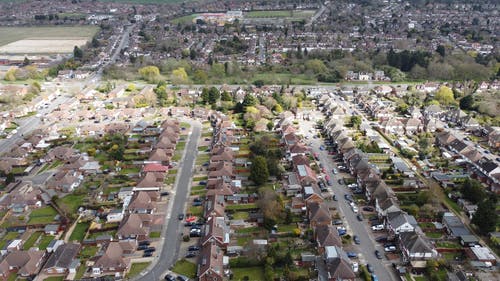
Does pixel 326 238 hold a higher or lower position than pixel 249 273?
higher

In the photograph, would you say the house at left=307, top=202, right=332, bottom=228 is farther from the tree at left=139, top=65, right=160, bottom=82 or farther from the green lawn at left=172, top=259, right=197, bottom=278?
the tree at left=139, top=65, right=160, bottom=82

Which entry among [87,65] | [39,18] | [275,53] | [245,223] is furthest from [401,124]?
[39,18]

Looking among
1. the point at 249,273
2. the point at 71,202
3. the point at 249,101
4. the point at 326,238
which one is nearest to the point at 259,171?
the point at 326,238

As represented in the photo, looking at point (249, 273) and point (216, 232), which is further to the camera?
point (216, 232)

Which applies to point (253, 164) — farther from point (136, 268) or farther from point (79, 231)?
point (79, 231)

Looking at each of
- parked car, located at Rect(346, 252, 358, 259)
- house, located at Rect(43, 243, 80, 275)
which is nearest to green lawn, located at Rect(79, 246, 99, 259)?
house, located at Rect(43, 243, 80, 275)

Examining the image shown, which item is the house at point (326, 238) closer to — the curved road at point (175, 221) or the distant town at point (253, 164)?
the distant town at point (253, 164)

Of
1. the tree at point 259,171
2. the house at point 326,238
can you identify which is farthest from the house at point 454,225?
the tree at point 259,171
